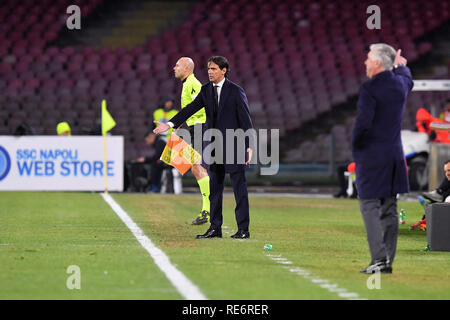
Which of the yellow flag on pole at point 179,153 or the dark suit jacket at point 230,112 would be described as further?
the yellow flag on pole at point 179,153

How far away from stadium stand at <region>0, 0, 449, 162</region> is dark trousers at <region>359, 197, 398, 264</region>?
17438 millimetres

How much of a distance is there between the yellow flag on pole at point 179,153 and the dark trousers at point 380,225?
5052 mm

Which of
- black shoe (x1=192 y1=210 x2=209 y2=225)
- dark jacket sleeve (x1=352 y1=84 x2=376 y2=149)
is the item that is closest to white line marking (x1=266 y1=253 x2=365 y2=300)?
dark jacket sleeve (x1=352 y1=84 x2=376 y2=149)

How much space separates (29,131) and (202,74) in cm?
846

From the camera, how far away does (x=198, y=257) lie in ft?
30.4

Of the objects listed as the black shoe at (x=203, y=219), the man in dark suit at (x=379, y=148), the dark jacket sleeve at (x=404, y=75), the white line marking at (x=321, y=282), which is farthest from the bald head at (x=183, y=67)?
the man in dark suit at (x=379, y=148)

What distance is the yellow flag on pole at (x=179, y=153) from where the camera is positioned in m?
13.2

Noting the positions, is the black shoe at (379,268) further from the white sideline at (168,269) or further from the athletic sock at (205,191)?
the athletic sock at (205,191)

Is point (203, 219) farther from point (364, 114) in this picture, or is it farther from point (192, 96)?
point (364, 114)

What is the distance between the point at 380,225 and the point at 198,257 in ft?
5.92

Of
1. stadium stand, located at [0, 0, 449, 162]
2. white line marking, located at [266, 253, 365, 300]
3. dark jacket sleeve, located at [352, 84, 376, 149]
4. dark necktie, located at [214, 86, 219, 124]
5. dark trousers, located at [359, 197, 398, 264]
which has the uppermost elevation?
stadium stand, located at [0, 0, 449, 162]

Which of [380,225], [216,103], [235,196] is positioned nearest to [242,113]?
[216,103]

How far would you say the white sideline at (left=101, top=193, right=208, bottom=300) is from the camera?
7055 mm

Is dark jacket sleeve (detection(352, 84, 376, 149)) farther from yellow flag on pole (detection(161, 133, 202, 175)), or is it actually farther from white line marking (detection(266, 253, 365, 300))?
yellow flag on pole (detection(161, 133, 202, 175))
